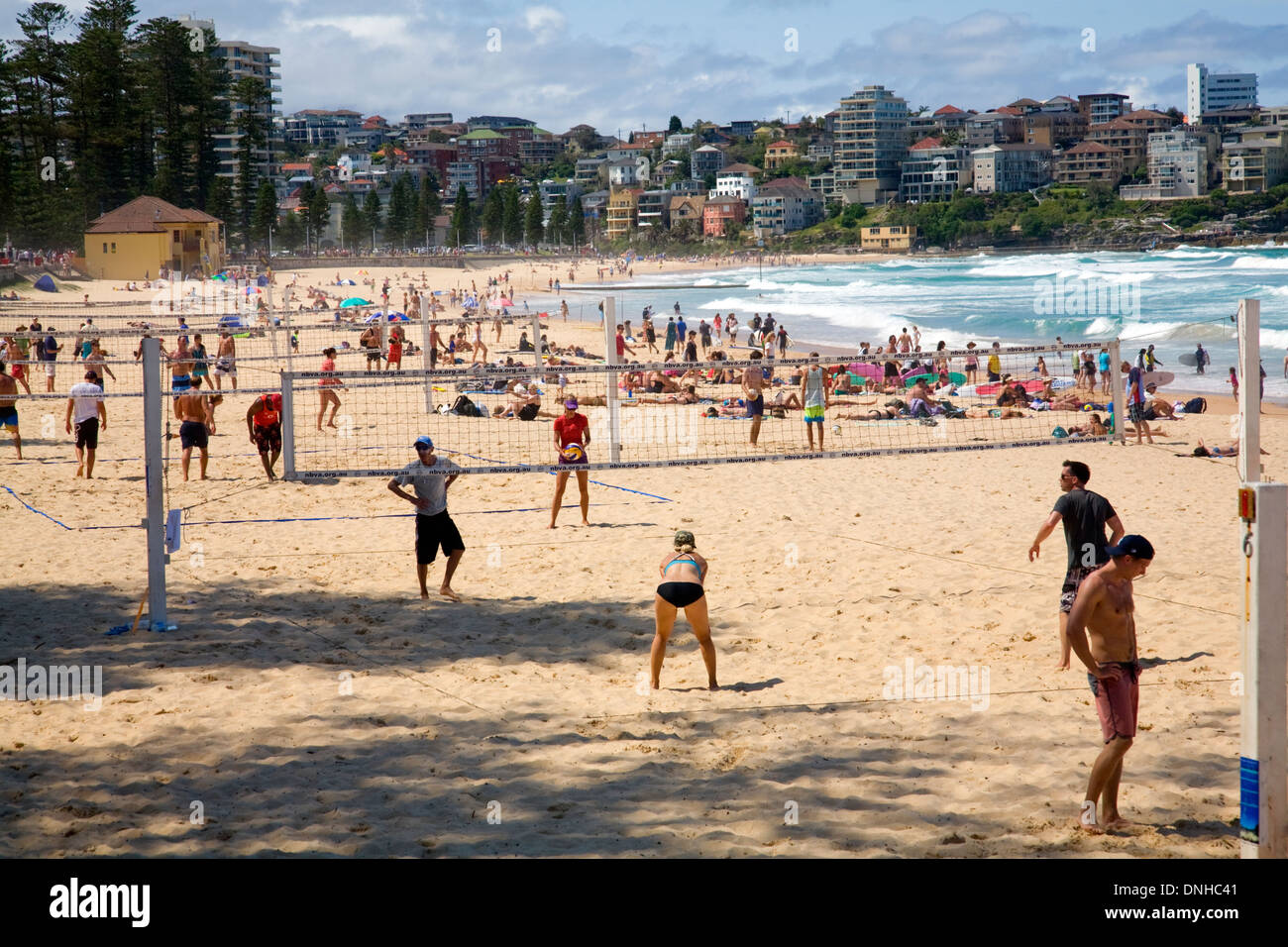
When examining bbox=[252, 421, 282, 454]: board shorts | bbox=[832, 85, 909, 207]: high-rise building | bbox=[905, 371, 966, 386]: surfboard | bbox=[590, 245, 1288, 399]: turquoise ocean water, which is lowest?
bbox=[252, 421, 282, 454]: board shorts

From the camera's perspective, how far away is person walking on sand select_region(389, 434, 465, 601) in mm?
9156

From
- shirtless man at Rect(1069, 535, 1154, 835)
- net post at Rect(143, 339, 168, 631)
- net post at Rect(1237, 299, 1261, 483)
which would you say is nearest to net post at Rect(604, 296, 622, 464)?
net post at Rect(143, 339, 168, 631)

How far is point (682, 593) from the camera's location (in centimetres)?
713

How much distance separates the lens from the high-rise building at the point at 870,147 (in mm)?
154375

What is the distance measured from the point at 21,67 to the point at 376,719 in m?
64.3

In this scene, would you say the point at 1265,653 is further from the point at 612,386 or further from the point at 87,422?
the point at 87,422

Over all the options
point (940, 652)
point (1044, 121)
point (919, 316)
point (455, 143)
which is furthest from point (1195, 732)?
point (455, 143)

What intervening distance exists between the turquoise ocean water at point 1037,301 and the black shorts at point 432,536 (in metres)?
21.5

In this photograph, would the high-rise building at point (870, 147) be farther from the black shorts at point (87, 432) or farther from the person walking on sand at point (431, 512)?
the person walking on sand at point (431, 512)

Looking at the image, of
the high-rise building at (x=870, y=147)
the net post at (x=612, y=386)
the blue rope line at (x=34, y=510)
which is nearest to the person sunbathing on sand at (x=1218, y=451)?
the net post at (x=612, y=386)

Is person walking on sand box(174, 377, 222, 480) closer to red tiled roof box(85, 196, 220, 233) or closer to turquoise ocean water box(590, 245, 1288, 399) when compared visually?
turquoise ocean water box(590, 245, 1288, 399)

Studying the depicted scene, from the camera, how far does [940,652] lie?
7922mm

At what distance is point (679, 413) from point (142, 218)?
45.4 m

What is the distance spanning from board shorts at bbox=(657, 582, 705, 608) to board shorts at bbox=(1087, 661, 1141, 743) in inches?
101
